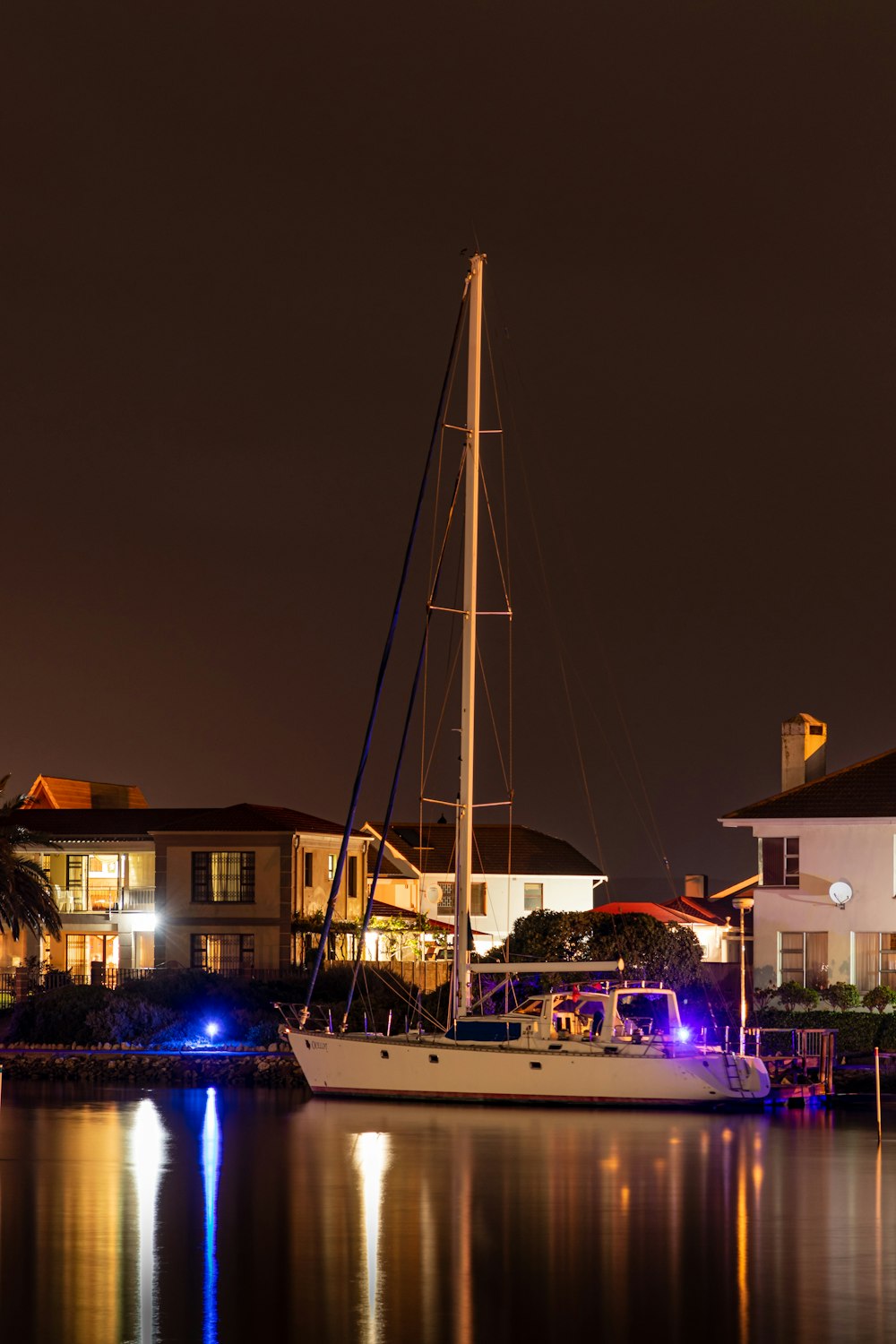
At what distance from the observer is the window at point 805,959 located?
2255 inches

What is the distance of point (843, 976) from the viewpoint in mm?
56750

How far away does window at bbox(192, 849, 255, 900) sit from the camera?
7644cm

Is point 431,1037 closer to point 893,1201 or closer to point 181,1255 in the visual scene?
point 893,1201

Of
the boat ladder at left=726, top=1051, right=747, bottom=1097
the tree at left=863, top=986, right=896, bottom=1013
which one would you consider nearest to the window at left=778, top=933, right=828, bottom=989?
the tree at left=863, top=986, right=896, bottom=1013

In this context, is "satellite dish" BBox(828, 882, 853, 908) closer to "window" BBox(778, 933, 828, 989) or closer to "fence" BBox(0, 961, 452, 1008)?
"window" BBox(778, 933, 828, 989)

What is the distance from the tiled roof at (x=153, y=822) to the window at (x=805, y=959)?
77.3ft

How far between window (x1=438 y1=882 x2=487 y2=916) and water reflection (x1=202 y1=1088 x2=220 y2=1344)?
43808 millimetres

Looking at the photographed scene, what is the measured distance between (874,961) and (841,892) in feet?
6.68

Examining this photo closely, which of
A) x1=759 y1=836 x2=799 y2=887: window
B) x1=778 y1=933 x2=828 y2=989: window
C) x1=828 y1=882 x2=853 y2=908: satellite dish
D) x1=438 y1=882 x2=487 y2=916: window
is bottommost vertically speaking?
x1=778 y1=933 x2=828 y2=989: window

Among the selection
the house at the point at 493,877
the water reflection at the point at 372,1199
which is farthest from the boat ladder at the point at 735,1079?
the house at the point at 493,877

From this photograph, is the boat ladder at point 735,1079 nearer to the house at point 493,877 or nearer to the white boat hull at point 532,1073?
the white boat hull at point 532,1073

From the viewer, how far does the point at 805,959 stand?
57.6m

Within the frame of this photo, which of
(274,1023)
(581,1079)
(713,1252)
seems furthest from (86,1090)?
(713,1252)

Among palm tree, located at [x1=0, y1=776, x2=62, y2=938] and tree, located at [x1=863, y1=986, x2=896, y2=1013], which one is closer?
tree, located at [x1=863, y1=986, x2=896, y2=1013]
